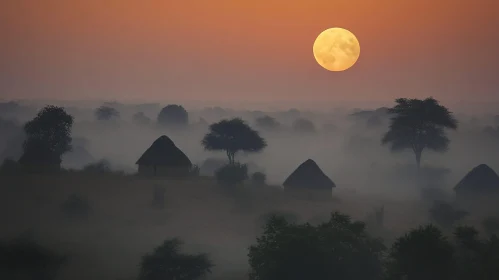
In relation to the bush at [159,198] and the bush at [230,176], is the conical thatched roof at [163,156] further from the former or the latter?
the bush at [159,198]

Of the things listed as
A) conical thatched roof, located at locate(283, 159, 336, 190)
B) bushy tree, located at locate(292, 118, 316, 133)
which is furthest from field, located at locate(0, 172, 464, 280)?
bushy tree, located at locate(292, 118, 316, 133)

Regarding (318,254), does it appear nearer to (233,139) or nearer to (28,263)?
(28,263)

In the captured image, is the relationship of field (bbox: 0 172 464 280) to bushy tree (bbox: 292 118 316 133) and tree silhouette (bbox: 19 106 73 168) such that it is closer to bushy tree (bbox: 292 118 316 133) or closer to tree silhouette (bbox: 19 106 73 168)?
tree silhouette (bbox: 19 106 73 168)

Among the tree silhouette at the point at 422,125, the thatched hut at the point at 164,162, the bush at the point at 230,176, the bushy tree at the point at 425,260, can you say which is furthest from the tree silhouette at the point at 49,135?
the tree silhouette at the point at 422,125

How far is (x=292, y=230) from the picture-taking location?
33.0m

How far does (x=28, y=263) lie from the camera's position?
35.7m

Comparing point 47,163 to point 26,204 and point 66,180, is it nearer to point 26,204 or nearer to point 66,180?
point 66,180

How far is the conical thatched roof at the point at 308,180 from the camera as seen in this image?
57000 millimetres

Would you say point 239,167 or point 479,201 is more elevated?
point 239,167

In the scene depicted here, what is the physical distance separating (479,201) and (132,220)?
95.8ft

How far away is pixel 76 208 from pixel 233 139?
67.1 feet

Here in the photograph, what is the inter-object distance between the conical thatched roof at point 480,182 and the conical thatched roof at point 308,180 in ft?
42.8

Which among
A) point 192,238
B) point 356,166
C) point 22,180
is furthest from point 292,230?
point 356,166

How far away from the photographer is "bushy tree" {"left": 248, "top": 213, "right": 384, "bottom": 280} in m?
32.2
